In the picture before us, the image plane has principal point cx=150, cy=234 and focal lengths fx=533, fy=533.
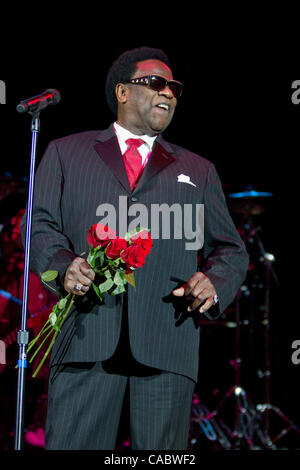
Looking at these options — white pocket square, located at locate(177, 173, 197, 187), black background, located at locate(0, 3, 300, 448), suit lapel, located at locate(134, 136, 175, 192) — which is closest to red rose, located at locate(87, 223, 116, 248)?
suit lapel, located at locate(134, 136, 175, 192)

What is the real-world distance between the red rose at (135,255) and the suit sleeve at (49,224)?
0.27 meters

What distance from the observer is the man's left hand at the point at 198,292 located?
1.97 metres

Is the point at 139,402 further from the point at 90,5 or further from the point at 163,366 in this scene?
the point at 90,5

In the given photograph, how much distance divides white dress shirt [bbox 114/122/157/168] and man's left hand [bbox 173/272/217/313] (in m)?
0.65

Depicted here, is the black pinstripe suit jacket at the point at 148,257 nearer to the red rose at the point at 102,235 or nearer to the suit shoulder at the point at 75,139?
the suit shoulder at the point at 75,139

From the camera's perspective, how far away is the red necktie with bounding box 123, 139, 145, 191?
2301mm

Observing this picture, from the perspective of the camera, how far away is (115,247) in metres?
1.79

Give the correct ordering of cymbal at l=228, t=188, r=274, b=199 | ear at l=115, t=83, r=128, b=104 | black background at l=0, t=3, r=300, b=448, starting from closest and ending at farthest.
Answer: ear at l=115, t=83, r=128, b=104, black background at l=0, t=3, r=300, b=448, cymbal at l=228, t=188, r=274, b=199

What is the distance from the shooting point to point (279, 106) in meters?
5.19

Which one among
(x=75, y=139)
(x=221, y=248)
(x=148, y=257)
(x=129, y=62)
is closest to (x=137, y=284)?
(x=148, y=257)

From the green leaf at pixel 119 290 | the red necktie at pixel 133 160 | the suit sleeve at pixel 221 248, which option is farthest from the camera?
the red necktie at pixel 133 160

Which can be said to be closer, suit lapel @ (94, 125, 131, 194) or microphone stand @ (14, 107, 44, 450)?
microphone stand @ (14, 107, 44, 450)

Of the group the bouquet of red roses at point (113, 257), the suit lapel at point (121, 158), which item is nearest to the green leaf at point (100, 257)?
the bouquet of red roses at point (113, 257)

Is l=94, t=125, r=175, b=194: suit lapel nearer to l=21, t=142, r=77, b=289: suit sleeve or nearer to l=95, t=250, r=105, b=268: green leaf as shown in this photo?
l=21, t=142, r=77, b=289: suit sleeve
